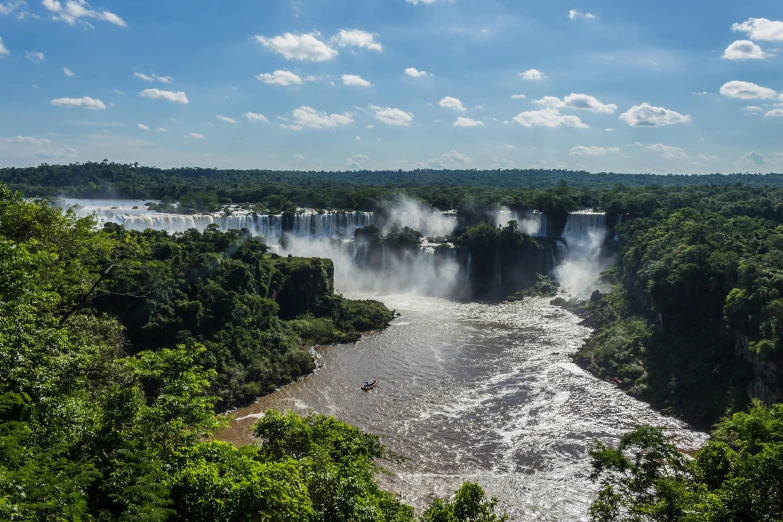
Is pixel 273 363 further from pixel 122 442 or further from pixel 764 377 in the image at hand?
pixel 764 377

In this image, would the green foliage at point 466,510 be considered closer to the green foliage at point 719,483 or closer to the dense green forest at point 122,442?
the dense green forest at point 122,442

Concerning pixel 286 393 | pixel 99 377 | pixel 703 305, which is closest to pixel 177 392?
pixel 99 377

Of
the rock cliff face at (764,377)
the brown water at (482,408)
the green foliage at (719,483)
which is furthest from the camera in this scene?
the rock cliff face at (764,377)

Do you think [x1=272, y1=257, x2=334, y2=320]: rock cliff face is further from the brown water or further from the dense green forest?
the dense green forest

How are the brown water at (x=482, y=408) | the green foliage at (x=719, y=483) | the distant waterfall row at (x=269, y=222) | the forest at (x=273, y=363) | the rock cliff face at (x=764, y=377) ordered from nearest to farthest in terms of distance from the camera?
the forest at (x=273, y=363) → the green foliage at (x=719, y=483) → the brown water at (x=482, y=408) → the rock cliff face at (x=764, y=377) → the distant waterfall row at (x=269, y=222)

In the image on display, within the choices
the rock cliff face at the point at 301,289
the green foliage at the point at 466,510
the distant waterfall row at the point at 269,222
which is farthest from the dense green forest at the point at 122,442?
the distant waterfall row at the point at 269,222

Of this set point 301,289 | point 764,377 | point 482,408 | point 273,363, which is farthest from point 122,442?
point 301,289

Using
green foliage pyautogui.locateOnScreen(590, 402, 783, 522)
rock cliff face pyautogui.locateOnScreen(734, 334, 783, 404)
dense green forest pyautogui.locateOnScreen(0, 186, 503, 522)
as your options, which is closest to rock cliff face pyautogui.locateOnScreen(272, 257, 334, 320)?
dense green forest pyautogui.locateOnScreen(0, 186, 503, 522)

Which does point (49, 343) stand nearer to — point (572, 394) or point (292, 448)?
point (292, 448)
